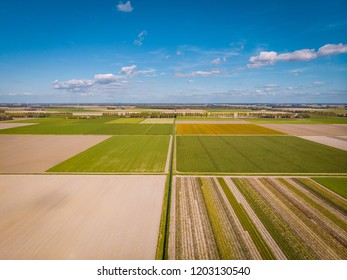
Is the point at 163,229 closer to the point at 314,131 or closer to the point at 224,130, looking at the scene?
the point at 224,130

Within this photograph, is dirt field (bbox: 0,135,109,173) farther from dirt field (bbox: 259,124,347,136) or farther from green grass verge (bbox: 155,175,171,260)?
dirt field (bbox: 259,124,347,136)

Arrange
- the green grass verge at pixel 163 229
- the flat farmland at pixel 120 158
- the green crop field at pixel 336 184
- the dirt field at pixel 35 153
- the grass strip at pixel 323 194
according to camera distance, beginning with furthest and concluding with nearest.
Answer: the dirt field at pixel 35 153, the flat farmland at pixel 120 158, the green crop field at pixel 336 184, the grass strip at pixel 323 194, the green grass verge at pixel 163 229

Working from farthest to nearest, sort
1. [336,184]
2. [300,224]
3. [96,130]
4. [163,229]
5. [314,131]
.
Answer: [96,130] → [314,131] → [336,184] → [300,224] → [163,229]

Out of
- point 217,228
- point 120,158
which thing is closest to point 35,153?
point 120,158

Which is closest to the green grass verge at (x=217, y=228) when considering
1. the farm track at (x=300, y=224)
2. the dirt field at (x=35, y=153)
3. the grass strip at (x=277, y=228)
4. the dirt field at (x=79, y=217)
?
the grass strip at (x=277, y=228)

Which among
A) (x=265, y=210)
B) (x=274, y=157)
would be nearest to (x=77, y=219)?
(x=265, y=210)

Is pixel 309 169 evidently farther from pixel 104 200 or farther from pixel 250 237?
pixel 104 200

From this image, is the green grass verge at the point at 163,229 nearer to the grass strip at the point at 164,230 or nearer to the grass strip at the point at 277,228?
the grass strip at the point at 164,230
